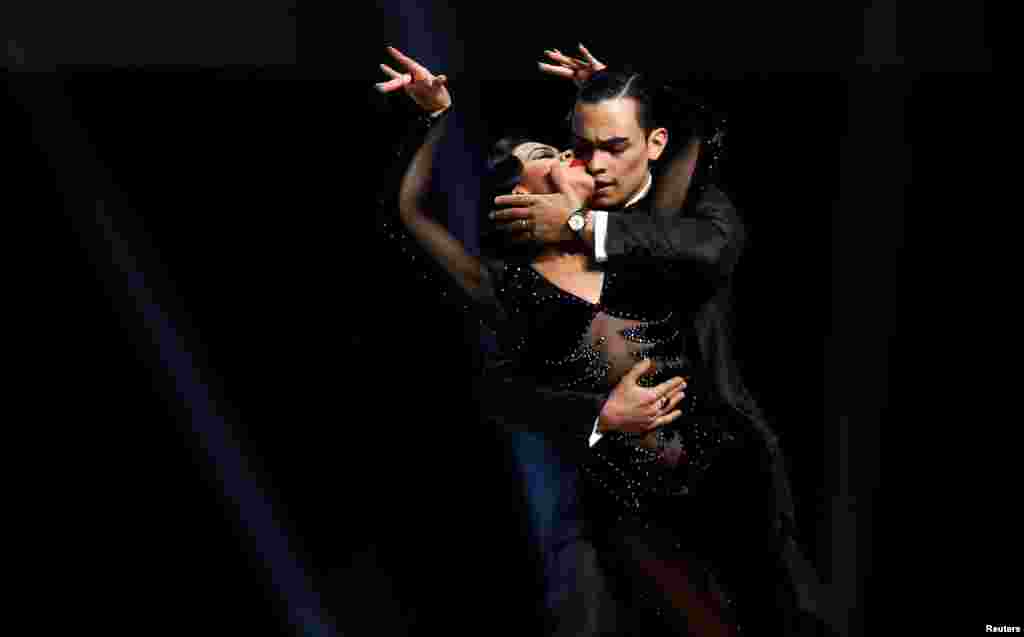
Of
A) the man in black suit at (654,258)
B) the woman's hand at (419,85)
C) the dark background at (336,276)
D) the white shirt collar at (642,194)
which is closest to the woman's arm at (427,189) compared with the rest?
the woman's hand at (419,85)

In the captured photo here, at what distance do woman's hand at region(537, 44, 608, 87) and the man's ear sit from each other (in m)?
0.21

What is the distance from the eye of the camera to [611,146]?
2.29 meters

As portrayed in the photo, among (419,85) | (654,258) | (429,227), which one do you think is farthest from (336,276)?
(654,258)

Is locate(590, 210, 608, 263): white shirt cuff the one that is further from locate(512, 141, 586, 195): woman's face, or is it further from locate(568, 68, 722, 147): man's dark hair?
locate(568, 68, 722, 147): man's dark hair

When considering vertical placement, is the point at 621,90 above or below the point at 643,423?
above

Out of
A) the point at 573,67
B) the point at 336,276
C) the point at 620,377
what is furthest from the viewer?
the point at 336,276

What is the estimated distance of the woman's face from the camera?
2.31 metres

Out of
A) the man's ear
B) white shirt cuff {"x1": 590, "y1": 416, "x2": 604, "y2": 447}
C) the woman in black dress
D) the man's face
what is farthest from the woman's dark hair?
white shirt cuff {"x1": 590, "y1": 416, "x2": 604, "y2": 447}

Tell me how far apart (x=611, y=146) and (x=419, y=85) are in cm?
42

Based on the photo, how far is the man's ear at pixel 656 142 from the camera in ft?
7.72

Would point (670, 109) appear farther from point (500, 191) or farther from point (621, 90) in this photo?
point (500, 191)

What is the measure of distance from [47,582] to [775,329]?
193 centimetres

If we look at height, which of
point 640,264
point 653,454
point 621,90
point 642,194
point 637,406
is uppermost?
point 621,90

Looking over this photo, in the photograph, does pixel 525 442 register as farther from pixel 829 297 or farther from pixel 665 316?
pixel 829 297
